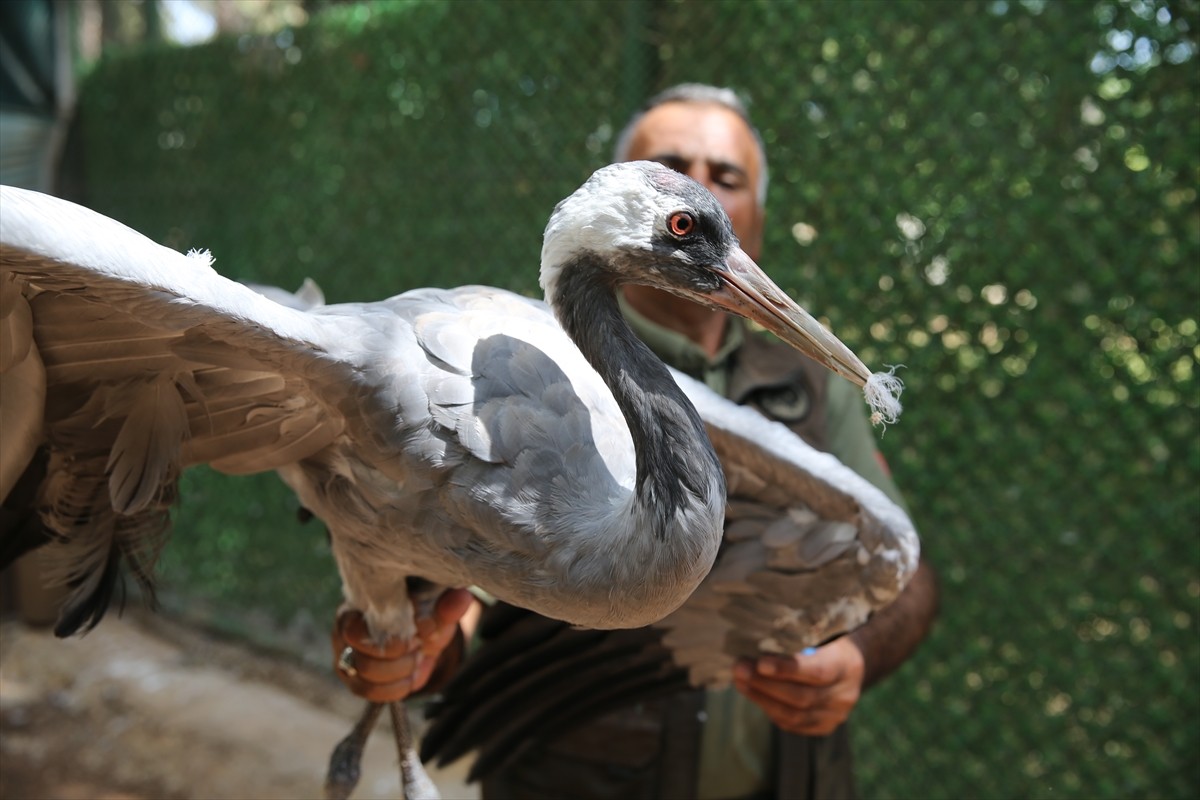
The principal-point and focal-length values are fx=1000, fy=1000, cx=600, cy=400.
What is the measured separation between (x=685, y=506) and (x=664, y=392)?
0.18 meters

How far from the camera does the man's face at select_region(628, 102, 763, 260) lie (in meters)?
2.23

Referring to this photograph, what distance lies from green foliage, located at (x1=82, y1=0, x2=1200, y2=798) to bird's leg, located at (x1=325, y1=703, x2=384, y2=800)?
1.65m

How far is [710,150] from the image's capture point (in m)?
2.24

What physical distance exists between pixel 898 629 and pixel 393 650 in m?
1.13

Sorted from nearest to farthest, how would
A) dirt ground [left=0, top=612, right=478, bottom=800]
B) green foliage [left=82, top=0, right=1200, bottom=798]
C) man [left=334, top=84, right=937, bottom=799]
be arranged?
man [left=334, top=84, right=937, bottom=799] → green foliage [left=82, top=0, right=1200, bottom=798] → dirt ground [left=0, top=612, right=478, bottom=800]

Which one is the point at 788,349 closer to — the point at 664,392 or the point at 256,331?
the point at 664,392

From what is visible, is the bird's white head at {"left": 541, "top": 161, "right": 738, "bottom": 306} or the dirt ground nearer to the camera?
the bird's white head at {"left": 541, "top": 161, "right": 738, "bottom": 306}

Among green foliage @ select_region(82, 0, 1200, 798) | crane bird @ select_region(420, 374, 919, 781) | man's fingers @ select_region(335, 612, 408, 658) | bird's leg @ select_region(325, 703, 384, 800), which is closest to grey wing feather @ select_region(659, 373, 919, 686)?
crane bird @ select_region(420, 374, 919, 781)

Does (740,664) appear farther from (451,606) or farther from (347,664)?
(347,664)

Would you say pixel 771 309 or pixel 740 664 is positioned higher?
pixel 771 309

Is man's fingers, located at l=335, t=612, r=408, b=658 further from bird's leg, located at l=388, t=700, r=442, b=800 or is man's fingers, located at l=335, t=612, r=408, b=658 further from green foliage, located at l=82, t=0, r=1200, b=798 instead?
green foliage, located at l=82, t=0, r=1200, b=798

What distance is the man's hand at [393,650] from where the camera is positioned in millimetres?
2002

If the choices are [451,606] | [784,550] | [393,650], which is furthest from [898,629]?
[393,650]

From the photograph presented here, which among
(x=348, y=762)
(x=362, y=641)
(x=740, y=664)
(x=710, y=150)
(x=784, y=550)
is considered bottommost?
(x=348, y=762)
